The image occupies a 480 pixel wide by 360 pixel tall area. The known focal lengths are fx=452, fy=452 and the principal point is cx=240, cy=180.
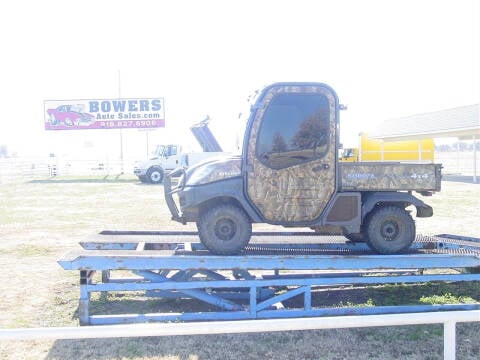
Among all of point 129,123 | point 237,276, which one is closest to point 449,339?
point 237,276

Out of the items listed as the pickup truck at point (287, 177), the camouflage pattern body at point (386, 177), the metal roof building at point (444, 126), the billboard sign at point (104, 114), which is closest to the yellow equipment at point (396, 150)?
the metal roof building at point (444, 126)

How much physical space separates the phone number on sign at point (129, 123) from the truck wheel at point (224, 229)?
2858 cm

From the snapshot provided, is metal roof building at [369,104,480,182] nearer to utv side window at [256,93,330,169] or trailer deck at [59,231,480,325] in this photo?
trailer deck at [59,231,480,325]

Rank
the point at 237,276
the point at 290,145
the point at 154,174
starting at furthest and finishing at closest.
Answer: the point at 154,174 → the point at 237,276 → the point at 290,145

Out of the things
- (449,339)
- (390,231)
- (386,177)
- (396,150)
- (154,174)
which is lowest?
(449,339)

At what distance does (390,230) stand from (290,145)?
1711mm

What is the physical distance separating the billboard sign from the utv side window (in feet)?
93.7

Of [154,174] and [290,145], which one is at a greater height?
[290,145]

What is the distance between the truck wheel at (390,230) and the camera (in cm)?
551

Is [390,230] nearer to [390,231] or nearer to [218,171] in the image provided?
[390,231]

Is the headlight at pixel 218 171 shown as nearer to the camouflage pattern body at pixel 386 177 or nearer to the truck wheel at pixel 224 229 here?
the truck wheel at pixel 224 229

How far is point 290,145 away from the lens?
16.9 feet

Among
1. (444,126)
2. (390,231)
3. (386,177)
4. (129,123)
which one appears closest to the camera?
(386,177)

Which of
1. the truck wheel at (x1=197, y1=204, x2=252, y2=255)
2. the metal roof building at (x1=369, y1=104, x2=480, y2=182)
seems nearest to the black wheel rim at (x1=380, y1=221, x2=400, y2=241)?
the truck wheel at (x1=197, y1=204, x2=252, y2=255)
